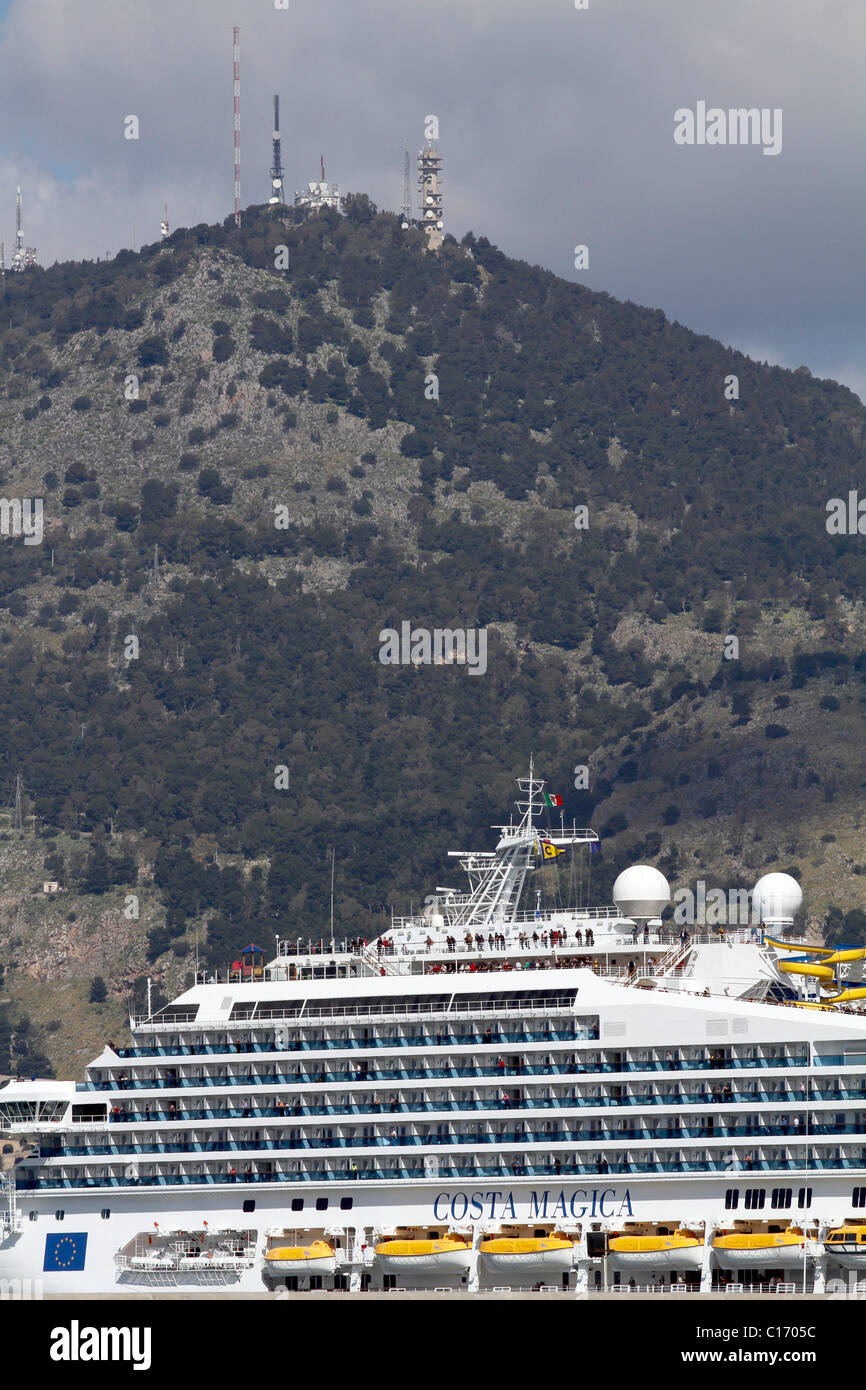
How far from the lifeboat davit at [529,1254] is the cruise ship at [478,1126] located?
97 millimetres

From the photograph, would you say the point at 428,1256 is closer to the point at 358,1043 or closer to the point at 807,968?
the point at 358,1043

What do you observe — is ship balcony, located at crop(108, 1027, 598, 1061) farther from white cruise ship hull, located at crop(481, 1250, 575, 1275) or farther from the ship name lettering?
white cruise ship hull, located at crop(481, 1250, 575, 1275)

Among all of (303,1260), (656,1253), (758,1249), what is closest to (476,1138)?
(303,1260)

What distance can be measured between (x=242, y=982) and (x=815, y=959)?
20.4 meters

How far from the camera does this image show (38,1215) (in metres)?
86.3

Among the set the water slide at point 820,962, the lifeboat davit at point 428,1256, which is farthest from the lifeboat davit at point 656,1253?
the water slide at point 820,962

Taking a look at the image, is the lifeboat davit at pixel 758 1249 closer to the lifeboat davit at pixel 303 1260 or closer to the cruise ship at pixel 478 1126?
the cruise ship at pixel 478 1126

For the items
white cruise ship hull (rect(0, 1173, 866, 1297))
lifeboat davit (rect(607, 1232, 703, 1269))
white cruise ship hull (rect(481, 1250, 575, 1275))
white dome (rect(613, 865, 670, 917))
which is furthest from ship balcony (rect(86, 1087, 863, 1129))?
white dome (rect(613, 865, 670, 917))

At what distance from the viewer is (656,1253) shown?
261ft

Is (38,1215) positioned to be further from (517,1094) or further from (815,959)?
(815,959)

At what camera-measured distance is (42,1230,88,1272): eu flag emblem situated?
280 feet

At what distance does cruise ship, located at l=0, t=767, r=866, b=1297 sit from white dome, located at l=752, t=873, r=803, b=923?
5.40 meters
